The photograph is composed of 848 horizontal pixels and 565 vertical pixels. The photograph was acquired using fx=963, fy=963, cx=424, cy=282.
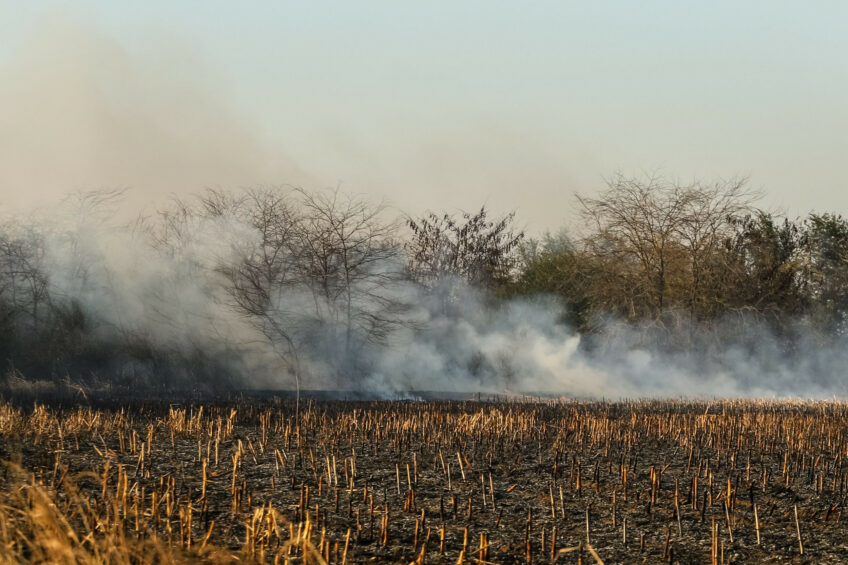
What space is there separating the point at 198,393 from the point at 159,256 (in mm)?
8133

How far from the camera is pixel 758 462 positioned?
13.3 metres

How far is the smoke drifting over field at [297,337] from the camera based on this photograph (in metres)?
31.0

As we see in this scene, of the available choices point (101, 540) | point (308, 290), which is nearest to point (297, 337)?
point (308, 290)

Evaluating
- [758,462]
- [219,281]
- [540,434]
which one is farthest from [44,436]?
[219,281]

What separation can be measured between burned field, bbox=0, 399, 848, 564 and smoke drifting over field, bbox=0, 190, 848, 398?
1354 centimetres

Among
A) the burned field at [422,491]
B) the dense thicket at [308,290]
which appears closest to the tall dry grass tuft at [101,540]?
the burned field at [422,491]

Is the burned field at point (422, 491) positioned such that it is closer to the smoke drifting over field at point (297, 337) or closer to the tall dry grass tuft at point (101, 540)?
the tall dry grass tuft at point (101, 540)

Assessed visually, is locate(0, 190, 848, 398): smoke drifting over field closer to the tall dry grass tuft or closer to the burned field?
the burned field

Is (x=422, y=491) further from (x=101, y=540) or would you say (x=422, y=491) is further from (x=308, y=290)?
(x=308, y=290)

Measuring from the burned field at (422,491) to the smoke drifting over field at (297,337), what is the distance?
44.4 ft

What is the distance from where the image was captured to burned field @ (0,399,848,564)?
7957 millimetres

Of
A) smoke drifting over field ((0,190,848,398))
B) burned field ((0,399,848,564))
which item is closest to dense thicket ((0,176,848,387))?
smoke drifting over field ((0,190,848,398))

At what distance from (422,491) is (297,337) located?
23.1 metres

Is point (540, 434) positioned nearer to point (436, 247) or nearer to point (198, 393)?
point (198, 393)
